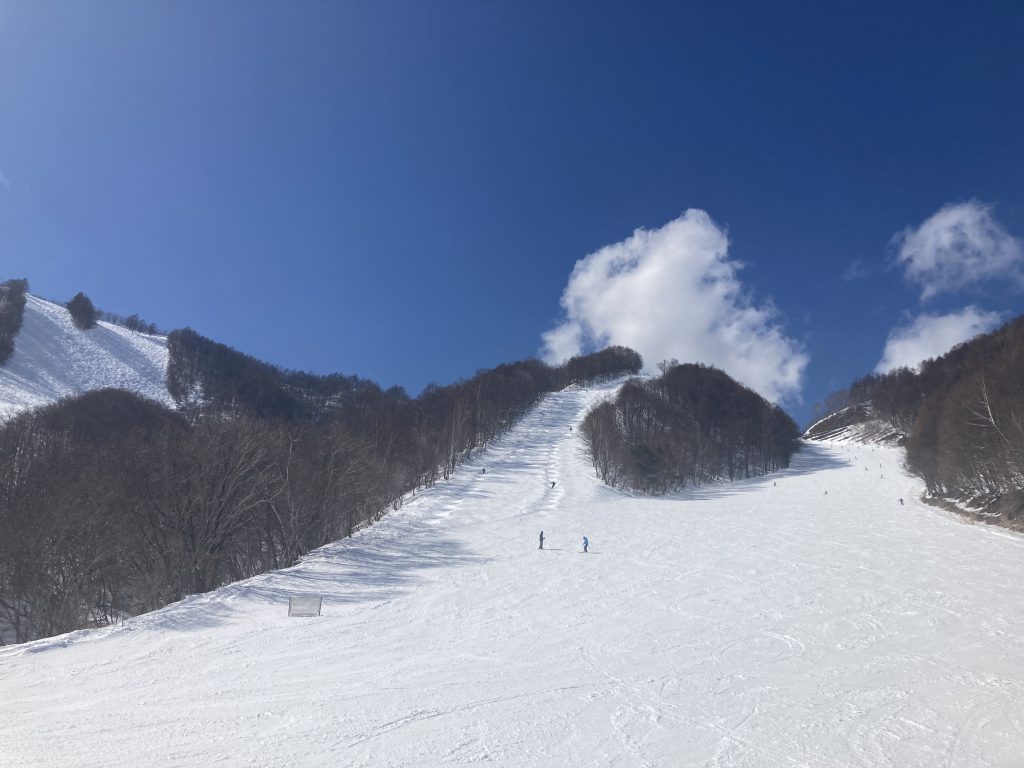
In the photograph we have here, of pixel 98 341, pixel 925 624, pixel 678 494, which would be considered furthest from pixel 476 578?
pixel 98 341

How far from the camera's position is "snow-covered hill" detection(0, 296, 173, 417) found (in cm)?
9394

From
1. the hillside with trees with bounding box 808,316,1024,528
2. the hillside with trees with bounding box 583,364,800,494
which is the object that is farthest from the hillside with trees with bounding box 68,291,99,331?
the hillside with trees with bounding box 808,316,1024,528

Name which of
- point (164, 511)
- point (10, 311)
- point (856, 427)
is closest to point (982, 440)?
point (164, 511)

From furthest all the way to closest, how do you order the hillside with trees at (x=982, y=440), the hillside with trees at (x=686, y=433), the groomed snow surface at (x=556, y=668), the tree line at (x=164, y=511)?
the hillside with trees at (x=686, y=433) < the hillside with trees at (x=982, y=440) < the tree line at (x=164, y=511) < the groomed snow surface at (x=556, y=668)

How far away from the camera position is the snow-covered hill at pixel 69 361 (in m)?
93.9

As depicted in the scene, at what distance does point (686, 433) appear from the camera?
83.8 metres

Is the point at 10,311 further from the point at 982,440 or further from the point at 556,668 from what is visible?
the point at 982,440

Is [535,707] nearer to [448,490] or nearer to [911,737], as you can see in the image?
[911,737]

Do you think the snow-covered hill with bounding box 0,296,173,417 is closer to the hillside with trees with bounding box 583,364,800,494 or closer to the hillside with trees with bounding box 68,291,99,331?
the hillside with trees with bounding box 68,291,99,331

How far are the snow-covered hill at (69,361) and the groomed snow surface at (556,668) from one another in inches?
3413

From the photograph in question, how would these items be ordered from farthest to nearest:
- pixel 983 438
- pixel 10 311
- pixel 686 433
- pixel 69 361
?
1. pixel 10 311
2. pixel 69 361
3. pixel 686 433
4. pixel 983 438

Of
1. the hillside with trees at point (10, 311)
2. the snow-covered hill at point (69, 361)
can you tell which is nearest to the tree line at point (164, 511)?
the snow-covered hill at point (69, 361)

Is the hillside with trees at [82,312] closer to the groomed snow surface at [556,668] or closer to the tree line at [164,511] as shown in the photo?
the tree line at [164,511]

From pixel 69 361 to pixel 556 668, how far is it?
436 feet
